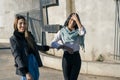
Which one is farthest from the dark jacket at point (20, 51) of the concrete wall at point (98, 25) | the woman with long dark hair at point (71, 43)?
the concrete wall at point (98, 25)

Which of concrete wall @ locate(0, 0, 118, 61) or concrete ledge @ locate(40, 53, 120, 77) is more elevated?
concrete wall @ locate(0, 0, 118, 61)

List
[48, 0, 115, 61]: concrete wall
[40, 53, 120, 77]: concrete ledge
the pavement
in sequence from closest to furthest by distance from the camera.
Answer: [40, 53, 120, 77]: concrete ledge
the pavement
[48, 0, 115, 61]: concrete wall

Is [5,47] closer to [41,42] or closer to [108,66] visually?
[41,42]

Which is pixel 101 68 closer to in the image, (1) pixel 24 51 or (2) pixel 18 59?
(1) pixel 24 51

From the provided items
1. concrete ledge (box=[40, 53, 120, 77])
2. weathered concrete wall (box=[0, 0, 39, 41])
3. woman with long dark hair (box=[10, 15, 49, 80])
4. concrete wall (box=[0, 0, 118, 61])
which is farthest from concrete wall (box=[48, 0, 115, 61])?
weathered concrete wall (box=[0, 0, 39, 41])

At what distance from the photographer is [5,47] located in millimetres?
14008

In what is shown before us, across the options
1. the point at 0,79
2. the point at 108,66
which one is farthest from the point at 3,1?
the point at 108,66

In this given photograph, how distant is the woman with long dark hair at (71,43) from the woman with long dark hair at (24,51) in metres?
0.71

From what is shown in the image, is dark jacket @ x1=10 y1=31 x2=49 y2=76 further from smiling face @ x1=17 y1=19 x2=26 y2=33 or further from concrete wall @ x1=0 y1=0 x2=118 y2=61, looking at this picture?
concrete wall @ x1=0 y1=0 x2=118 y2=61

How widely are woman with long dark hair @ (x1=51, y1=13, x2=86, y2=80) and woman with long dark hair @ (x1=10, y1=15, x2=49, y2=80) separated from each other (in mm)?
710

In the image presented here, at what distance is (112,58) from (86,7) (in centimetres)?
149

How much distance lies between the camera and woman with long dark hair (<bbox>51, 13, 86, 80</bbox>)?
582cm

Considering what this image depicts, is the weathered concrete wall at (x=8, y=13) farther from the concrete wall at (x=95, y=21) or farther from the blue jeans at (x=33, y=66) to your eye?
the blue jeans at (x=33, y=66)

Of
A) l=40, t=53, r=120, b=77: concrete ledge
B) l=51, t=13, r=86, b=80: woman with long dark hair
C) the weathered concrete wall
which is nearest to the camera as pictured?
l=51, t=13, r=86, b=80: woman with long dark hair
